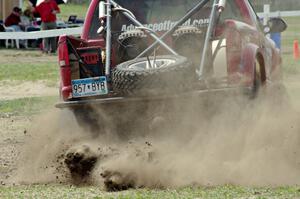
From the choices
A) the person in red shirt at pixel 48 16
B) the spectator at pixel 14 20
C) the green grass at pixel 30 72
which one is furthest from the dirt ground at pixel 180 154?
the spectator at pixel 14 20

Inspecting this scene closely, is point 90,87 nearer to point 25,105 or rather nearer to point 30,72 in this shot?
point 25,105

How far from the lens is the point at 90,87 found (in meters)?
8.12

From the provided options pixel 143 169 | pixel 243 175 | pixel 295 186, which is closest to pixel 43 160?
pixel 143 169

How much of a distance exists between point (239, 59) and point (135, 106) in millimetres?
1225

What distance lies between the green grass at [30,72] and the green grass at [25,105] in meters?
2.92

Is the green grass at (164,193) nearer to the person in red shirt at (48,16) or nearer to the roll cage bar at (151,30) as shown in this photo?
the roll cage bar at (151,30)

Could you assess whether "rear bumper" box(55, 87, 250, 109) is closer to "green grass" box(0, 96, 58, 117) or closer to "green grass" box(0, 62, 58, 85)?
"green grass" box(0, 96, 58, 117)

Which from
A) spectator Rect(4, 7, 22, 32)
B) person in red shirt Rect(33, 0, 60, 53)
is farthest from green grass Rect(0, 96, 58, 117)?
spectator Rect(4, 7, 22, 32)

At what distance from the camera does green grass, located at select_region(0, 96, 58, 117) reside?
14.1m

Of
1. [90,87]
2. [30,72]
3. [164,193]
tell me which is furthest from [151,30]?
[30,72]

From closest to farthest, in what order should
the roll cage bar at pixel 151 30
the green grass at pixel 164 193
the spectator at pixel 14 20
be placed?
the green grass at pixel 164 193, the roll cage bar at pixel 151 30, the spectator at pixel 14 20

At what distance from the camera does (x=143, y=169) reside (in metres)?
7.25

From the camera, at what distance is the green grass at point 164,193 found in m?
6.57

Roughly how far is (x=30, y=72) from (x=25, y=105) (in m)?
6.31
